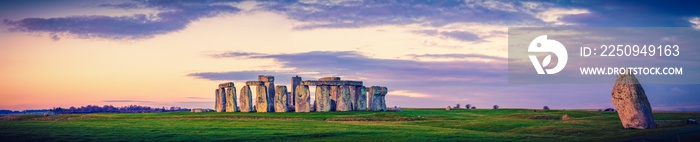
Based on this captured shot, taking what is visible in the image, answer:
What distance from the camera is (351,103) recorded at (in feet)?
256

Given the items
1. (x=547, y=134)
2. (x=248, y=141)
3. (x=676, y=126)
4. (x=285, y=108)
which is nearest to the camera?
(x=248, y=141)

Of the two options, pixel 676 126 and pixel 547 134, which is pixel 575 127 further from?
pixel 676 126

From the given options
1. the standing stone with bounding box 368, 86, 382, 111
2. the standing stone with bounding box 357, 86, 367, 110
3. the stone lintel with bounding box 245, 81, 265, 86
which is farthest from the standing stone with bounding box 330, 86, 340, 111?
the stone lintel with bounding box 245, 81, 265, 86

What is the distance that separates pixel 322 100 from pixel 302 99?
246cm

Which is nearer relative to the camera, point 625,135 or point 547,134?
point 625,135

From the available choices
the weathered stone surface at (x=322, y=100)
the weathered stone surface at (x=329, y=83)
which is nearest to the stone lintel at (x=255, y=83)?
the weathered stone surface at (x=329, y=83)

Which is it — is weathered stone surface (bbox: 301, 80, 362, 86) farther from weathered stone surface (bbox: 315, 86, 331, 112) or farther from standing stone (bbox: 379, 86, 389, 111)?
standing stone (bbox: 379, 86, 389, 111)

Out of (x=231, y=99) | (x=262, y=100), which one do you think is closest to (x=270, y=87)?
(x=262, y=100)

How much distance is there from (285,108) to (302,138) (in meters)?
39.0

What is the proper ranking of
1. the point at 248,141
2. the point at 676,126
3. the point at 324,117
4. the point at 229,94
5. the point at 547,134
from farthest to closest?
the point at 229,94 → the point at 324,117 → the point at 676,126 → the point at 547,134 → the point at 248,141

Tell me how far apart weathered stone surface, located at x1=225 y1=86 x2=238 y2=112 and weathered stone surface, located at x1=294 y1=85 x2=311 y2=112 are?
339 inches

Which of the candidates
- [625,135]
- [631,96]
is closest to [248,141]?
[625,135]

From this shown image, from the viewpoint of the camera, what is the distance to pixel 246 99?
76625 millimetres

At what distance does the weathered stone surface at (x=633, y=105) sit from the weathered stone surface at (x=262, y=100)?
142 feet
